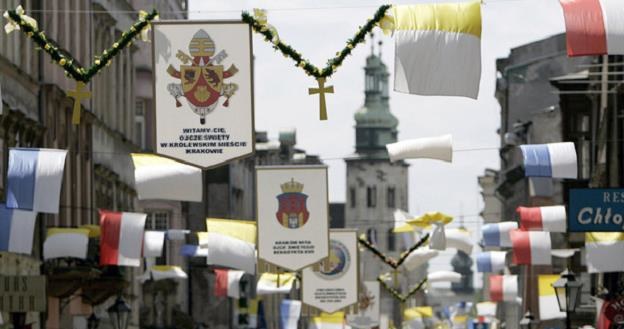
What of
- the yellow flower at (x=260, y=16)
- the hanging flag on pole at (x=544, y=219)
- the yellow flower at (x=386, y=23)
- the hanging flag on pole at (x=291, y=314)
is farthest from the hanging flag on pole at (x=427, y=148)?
the hanging flag on pole at (x=291, y=314)

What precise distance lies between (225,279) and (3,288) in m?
30.6

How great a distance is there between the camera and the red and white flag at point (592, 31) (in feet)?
117

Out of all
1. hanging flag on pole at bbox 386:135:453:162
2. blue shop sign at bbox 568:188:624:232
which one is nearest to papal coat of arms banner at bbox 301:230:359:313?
hanging flag on pole at bbox 386:135:453:162

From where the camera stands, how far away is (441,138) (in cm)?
4456

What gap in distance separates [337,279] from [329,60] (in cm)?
2207

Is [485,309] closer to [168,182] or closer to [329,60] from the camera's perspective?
[168,182]

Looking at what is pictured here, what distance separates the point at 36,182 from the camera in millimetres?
42219

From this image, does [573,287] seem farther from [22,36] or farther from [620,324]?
[22,36]

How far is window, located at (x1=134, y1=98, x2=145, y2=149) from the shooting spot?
3450 inches

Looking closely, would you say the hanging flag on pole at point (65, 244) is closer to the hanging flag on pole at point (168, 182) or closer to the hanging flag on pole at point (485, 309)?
the hanging flag on pole at point (168, 182)

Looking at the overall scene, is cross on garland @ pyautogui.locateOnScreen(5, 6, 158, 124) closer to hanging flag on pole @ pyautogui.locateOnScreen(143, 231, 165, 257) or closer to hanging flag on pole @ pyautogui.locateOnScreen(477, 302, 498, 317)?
hanging flag on pole @ pyautogui.locateOnScreen(143, 231, 165, 257)

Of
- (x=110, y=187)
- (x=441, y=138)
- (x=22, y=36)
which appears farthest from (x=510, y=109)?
(x=441, y=138)

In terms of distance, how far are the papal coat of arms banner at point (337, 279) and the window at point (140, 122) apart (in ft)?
96.4

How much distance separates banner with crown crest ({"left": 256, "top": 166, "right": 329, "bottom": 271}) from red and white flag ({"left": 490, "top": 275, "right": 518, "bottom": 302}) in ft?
89.2
